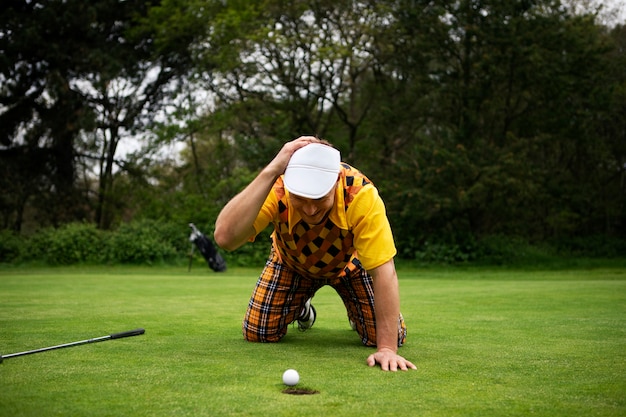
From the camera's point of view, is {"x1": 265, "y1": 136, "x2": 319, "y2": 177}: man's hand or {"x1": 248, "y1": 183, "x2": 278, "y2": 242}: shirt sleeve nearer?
{"x1": 265, "y1": 136, "x2": 319, "y2": 177}: man's hand

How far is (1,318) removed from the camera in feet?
23.4

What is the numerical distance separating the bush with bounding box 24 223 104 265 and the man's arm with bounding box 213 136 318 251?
20.2 meters

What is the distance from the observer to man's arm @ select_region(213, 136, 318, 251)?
4.40 m

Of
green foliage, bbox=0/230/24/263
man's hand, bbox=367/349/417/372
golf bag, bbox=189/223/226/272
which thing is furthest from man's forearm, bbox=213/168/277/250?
green foliage, bbox=0/230/24/263

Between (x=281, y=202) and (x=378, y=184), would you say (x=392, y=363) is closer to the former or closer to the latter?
(x=281, y=202)

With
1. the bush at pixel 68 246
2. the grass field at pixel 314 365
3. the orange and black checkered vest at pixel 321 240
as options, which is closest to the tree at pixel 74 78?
the bush at pixel 68 246

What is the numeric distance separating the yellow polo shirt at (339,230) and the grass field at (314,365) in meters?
0.71

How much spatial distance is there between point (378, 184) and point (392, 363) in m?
22.5

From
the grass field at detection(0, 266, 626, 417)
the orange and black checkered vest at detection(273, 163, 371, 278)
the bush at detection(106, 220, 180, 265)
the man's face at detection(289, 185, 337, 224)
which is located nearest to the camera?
the grass field at detection(0, 266, 626, 417)

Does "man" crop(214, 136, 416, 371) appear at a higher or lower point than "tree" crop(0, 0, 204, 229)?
lower

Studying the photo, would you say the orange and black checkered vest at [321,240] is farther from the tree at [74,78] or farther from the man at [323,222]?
the tree at [74,78]

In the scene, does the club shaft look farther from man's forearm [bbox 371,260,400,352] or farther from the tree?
the tree

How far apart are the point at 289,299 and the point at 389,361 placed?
1.67 metres

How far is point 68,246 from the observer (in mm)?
23656
